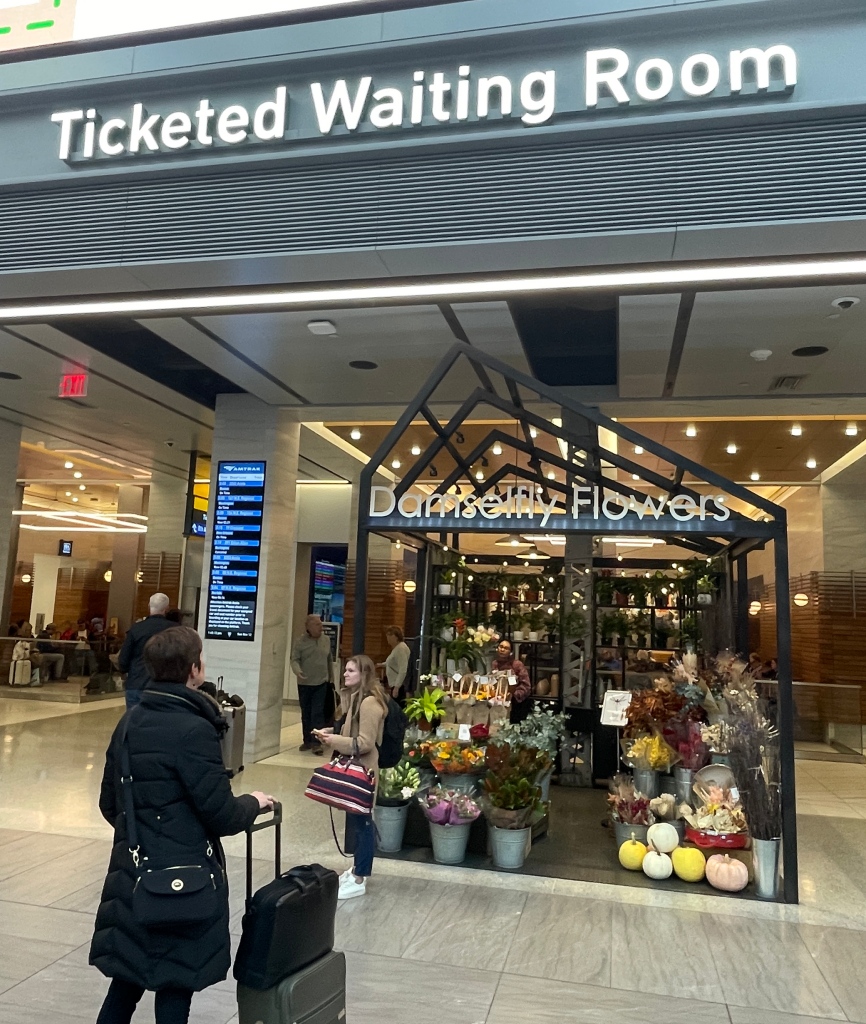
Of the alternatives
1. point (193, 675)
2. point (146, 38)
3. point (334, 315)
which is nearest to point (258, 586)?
point (334, 315)

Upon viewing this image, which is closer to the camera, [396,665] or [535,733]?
[535,733]

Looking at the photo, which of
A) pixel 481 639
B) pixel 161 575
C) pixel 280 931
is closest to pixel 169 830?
pixel 280 931

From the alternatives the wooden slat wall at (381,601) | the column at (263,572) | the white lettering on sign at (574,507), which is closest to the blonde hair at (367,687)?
the white lettering on sign at (574,507)

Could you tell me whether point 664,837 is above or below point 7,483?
below

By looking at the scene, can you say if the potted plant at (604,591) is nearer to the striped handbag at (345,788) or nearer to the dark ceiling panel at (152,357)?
the striped handbag at (345,788)

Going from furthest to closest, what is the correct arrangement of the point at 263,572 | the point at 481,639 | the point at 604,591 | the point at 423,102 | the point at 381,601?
the point at 381,601 → the point at 263,572 → the point at 604,591 → the point at 481,639 → the point at 423,102

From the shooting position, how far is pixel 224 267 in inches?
182

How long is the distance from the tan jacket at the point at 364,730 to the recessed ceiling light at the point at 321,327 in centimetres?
306

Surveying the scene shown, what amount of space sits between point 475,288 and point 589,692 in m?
4.74

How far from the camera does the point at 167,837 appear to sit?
2.36m

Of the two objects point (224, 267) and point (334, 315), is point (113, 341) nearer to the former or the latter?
point (334, 315)

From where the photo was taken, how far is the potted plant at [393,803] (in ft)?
17.6

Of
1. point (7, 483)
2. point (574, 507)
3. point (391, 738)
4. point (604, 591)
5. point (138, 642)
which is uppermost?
point (7, 483)

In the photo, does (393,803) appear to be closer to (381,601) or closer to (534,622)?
(534,622)
